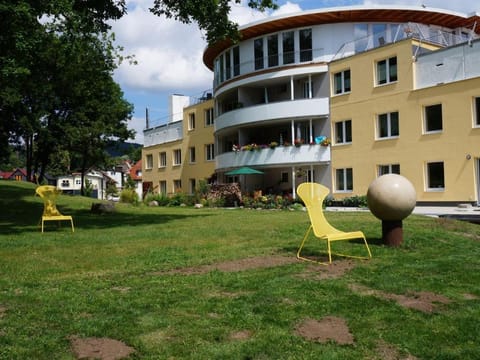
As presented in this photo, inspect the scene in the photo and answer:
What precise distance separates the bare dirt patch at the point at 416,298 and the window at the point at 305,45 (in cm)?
2809

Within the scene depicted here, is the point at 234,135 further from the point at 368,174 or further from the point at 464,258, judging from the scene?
the point at 464,258

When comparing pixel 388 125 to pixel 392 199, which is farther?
pixel 388 125

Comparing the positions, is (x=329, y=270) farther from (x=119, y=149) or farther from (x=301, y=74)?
(x=119, y=149)

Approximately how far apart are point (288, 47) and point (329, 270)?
28125mm

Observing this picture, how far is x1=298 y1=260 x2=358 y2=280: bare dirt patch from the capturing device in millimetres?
7324

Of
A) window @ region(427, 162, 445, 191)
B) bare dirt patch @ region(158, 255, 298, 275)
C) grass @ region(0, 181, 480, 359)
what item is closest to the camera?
grass @ region(0, 181, 480, 359)

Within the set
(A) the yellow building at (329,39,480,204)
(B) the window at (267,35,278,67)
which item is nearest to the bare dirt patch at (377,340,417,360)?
(A) the yellow building at (329,39,480,204)

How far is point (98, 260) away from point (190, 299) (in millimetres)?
3538

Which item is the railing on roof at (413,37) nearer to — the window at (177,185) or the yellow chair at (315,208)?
the yellow chair at (315,208)

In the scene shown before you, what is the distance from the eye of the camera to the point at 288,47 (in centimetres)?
3394

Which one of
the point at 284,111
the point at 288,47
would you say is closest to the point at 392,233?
the point at 284,111

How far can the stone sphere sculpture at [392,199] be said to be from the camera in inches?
386

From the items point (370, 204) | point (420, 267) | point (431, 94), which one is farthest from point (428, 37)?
point (420, 267)

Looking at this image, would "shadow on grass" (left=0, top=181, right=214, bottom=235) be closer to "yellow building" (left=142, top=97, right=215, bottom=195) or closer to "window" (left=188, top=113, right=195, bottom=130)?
"yellow building" (left=142, top=97, right=215, bottom=195)
